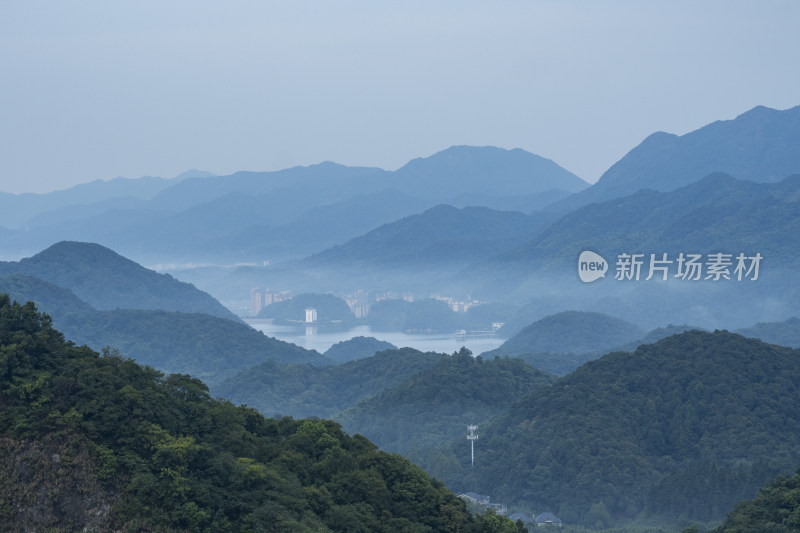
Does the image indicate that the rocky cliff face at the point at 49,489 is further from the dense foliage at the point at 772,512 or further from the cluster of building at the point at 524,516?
the cluster of building at the point at 524,516

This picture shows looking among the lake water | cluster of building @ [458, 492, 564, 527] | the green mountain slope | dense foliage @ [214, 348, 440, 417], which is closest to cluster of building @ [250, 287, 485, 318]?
the lake water

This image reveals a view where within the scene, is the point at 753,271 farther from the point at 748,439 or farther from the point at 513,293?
the point at 748,439

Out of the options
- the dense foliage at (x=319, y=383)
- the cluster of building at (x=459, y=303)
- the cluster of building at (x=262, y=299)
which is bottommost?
the dense foliage at (x=319, y=383)

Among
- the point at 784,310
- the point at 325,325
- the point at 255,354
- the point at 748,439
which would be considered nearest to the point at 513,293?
the point at 325,325

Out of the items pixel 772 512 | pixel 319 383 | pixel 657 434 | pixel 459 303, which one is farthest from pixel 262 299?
pixel 772 512

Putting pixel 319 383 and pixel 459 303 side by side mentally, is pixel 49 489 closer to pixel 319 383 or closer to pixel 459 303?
pixel 319 383

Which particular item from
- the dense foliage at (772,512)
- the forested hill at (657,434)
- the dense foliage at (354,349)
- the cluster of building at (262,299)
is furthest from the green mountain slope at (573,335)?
the dense foliage at (772,512)

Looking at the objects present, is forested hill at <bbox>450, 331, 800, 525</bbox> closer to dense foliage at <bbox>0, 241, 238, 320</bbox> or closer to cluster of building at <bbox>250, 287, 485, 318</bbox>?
dense foliage at <bbox>0, 241, 238, 320</bbox>
